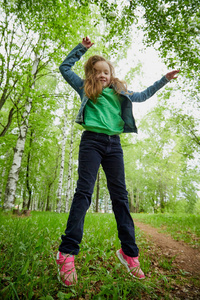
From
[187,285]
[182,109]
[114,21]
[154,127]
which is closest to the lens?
[187,285]

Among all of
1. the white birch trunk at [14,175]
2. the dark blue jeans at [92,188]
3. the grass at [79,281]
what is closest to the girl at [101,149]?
the dark blue jeans at [92,188]

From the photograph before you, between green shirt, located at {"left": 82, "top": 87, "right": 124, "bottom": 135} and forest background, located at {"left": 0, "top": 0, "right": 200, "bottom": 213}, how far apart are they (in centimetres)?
74

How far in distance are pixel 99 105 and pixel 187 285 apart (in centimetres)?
224

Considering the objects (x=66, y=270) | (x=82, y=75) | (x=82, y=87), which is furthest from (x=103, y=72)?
(x=82, y=75)

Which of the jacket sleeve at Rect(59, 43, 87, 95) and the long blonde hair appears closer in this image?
the long blonde hair

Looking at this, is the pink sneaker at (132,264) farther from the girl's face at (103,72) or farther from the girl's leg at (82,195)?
the girl's face at (103,72)

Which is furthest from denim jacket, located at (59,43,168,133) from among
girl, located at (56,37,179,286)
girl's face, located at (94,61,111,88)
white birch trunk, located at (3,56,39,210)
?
white birch trunk, located at (3,56,39,210)

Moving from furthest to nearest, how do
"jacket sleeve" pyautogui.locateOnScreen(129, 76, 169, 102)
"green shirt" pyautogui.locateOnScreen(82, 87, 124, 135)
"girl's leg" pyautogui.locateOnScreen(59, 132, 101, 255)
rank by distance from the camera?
"jacket sleeve" pyautogui.locateOnScreen(129, 76, 169, 102)
"green shirt" pyautogui.locateOnScreen(82, 87, 124, 135)
"girl's leg" pyautogui.locateOnScreen(59, 132, 101, 255)

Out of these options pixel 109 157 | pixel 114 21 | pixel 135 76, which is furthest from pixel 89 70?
pixel 135 76

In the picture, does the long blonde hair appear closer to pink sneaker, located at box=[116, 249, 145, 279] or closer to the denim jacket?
the denim jacket

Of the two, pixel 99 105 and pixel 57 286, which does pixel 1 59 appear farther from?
pixel 57 286

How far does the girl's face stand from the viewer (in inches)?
89.5

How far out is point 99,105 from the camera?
7.25 feet

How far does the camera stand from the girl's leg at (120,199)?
6.33ft
